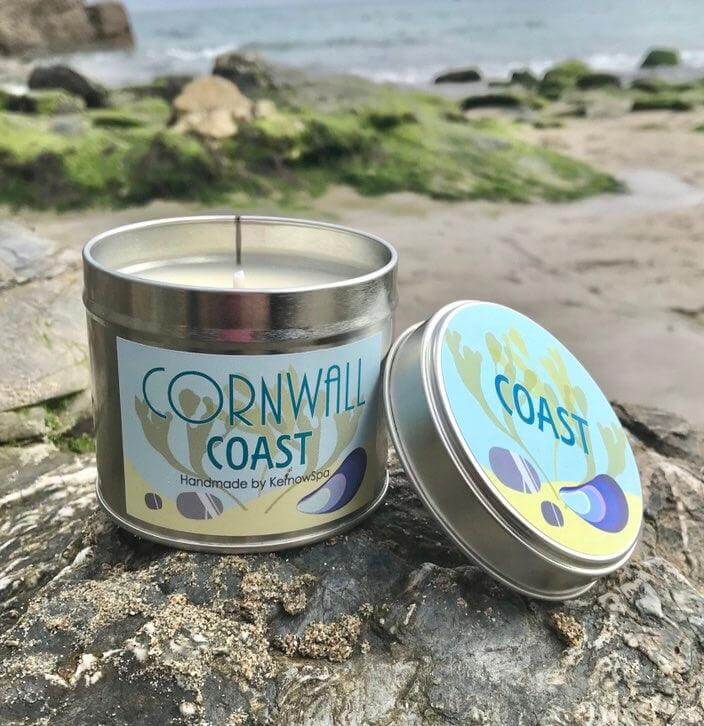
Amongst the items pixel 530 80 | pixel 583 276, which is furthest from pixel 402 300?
pixel 530 80

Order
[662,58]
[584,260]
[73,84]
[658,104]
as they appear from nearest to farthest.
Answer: [584,260], [73,84], [658,104], [662,58]

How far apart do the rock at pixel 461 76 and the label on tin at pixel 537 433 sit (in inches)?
541

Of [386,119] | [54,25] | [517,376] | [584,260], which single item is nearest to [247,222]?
[517,376]

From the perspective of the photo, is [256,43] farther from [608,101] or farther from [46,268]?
[46,268]

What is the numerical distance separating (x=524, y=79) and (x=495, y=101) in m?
3.61

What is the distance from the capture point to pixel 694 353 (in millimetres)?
3832

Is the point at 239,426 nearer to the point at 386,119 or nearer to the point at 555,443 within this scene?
the point at 555,443

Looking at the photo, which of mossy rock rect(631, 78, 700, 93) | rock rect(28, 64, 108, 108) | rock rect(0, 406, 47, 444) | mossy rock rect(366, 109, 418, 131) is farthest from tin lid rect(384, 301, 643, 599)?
mossy rock rect(631, 78, 700, 93)

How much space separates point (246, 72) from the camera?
7.48 m

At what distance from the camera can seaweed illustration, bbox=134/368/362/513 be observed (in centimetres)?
126

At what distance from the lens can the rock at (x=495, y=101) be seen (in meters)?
10.3

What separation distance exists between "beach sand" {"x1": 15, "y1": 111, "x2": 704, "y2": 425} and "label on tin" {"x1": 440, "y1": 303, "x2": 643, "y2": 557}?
194 cm

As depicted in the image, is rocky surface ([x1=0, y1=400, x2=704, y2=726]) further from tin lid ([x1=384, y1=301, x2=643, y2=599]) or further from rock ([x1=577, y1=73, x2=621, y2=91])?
rock ([x1=577, y1=73, x2=621, y2=91])

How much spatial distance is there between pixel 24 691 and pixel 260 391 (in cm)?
54
